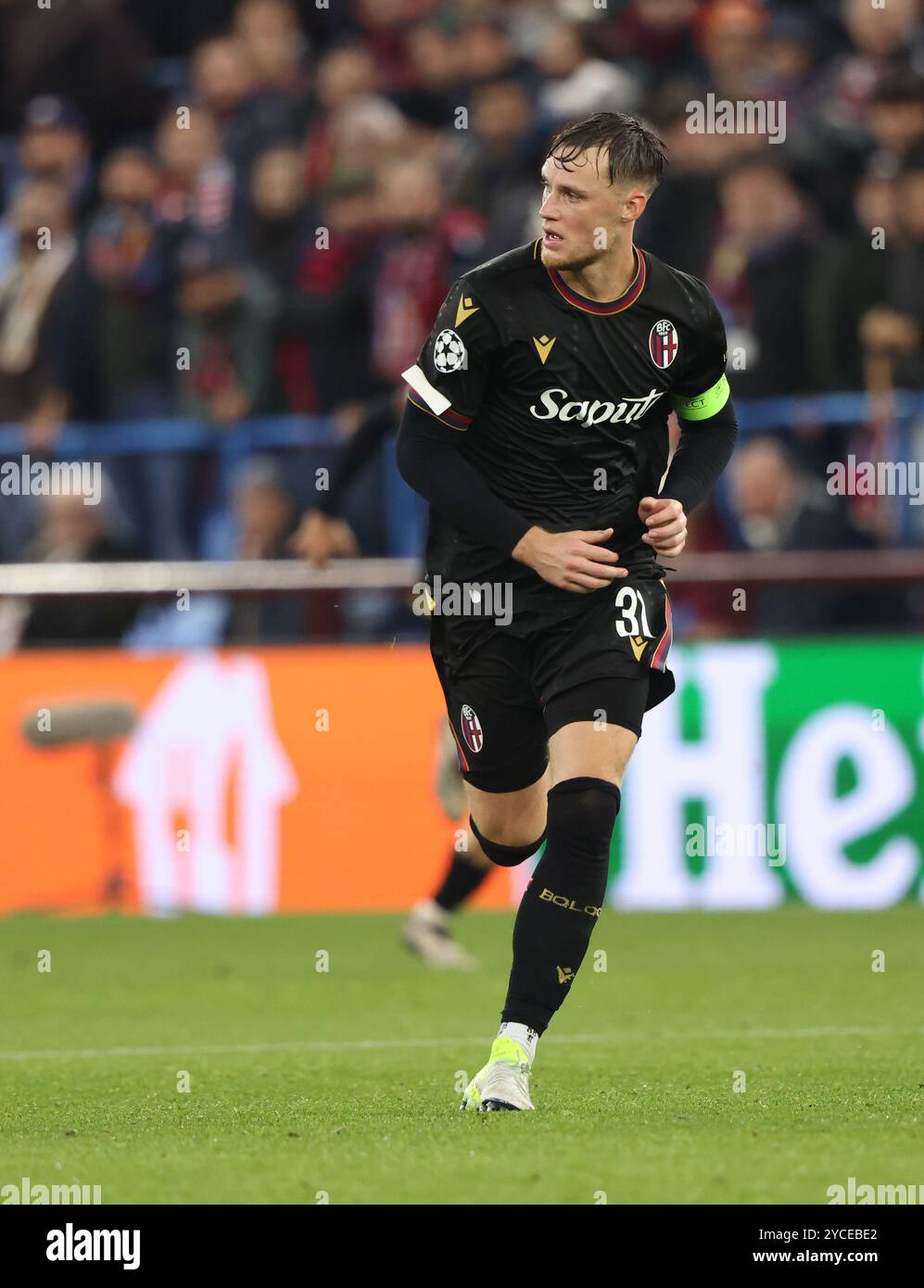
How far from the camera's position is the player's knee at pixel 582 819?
5883mm

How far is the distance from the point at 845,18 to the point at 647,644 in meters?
9.98

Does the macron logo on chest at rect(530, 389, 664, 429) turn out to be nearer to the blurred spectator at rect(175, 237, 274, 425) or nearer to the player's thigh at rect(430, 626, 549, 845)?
the player's thigh at rect(430, 626, 549, 845)

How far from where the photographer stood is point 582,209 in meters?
6.04

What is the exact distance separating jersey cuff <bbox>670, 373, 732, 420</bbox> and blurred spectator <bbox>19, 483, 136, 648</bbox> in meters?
5.93

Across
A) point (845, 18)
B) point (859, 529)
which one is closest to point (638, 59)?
point (845, 18)

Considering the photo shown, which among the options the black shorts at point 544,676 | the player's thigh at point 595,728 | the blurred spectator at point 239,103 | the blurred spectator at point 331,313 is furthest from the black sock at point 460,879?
the blurred spectator at point 239,103

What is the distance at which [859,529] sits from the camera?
1221 cm

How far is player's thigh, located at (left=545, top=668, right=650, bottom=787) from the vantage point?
5.95 meters

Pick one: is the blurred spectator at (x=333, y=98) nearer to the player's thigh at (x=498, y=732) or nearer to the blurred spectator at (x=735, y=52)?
the blurred spectator at (x=735, y=52)

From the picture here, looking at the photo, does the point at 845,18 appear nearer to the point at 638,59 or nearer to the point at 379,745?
the point at 638,59

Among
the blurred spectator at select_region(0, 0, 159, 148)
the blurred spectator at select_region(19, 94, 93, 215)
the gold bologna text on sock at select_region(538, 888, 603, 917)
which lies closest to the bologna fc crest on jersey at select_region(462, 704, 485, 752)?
the gold bologna text on sock at select_region(538, 888, 603, 917)

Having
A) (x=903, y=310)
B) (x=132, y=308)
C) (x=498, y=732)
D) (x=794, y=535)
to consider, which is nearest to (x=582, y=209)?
Answer: (x=498, y=732)

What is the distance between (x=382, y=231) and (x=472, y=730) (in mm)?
7995

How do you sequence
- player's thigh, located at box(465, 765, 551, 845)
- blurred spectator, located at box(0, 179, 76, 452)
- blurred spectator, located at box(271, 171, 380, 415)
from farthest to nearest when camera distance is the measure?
blurred spectator, located at box(0, 179, 76, 452) < blurred spectator, located at box(271, 171, 380, 415) < player's thigh, located at box(465, 765, 551, 845)
